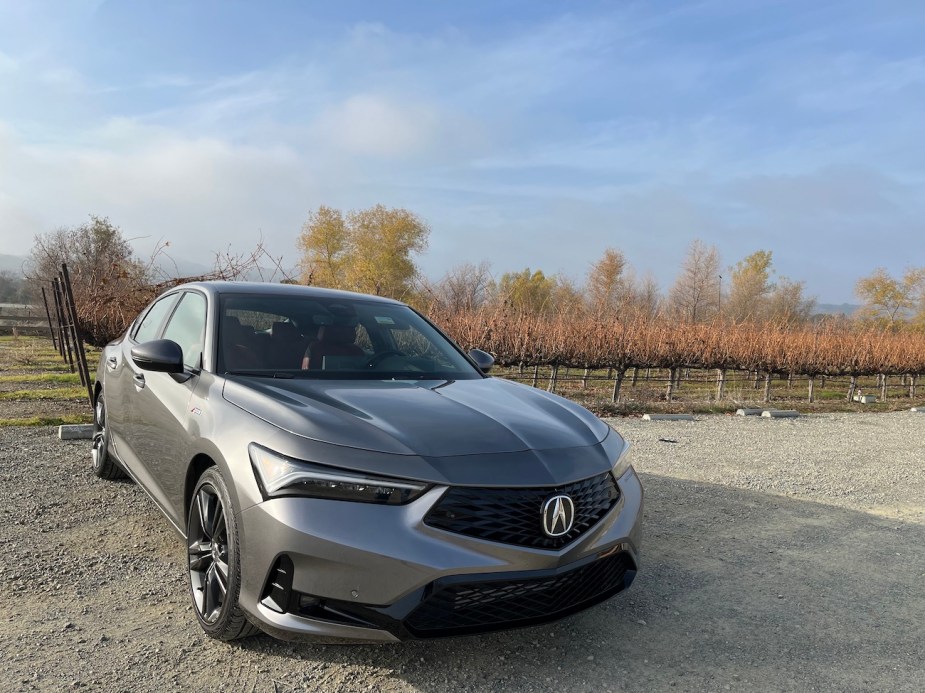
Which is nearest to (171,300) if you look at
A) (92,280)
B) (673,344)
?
(92,280)

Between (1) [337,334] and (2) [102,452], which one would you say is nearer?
(1) [337,334]

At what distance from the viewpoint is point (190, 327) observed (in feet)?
13.0

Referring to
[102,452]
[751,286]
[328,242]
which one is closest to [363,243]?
[328,242]

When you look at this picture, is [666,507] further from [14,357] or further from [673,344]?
[14,357]

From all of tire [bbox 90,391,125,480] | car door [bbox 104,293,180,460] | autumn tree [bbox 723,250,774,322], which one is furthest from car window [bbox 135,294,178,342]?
autumn tree [bbox 723,250,774,322]

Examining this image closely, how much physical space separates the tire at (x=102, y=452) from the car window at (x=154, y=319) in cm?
76

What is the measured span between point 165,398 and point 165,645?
128 cm

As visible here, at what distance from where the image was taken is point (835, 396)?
32.3 meters

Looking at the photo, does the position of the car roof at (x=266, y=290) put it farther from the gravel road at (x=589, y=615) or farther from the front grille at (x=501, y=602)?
the front grille at (x=501, y=602)

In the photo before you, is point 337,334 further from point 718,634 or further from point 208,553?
point 718,634

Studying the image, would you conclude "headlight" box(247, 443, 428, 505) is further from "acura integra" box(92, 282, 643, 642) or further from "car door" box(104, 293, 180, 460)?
"car door" box(104, 293, 180, 460)

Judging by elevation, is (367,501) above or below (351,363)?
below

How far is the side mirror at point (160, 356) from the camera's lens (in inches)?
133

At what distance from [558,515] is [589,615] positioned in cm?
111
